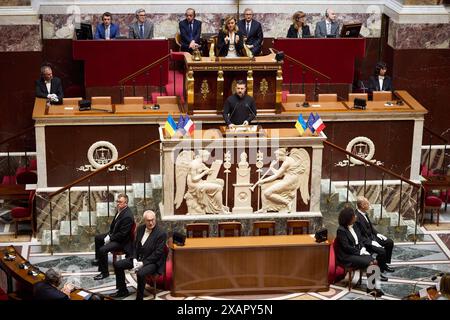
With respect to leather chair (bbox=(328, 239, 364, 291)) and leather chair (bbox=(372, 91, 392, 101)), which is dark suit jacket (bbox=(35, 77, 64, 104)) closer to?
leather chair (bbox=(372, 91, 392, 101))

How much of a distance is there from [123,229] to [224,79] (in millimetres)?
3188

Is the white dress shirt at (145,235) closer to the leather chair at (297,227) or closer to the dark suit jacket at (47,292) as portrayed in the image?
the dark suit jacket at (47,292)

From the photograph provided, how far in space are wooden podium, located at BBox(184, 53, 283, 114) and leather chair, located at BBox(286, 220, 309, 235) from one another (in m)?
2.19

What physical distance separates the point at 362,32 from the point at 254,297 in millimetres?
6907

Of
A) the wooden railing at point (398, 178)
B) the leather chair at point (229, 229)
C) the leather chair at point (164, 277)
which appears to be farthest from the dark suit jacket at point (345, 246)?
the leather chair at point (164, 277)

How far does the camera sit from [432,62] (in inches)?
824

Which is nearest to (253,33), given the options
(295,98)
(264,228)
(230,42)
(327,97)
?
(230,42)

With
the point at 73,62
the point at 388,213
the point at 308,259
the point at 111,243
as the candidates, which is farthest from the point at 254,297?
the point at 73,62

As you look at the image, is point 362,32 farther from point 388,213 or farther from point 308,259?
point 308,259

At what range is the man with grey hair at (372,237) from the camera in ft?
55.0

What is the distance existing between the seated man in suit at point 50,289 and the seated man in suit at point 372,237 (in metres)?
4.27

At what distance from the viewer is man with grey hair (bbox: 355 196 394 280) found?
16.8 m

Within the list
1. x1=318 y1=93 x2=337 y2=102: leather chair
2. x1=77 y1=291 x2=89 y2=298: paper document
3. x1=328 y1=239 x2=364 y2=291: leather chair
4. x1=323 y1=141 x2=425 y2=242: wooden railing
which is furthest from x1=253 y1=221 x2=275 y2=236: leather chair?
x1=77 y1=291 x2=89 y2=298: paper document

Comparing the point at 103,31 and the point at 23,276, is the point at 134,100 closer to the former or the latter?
the point at 103,31
